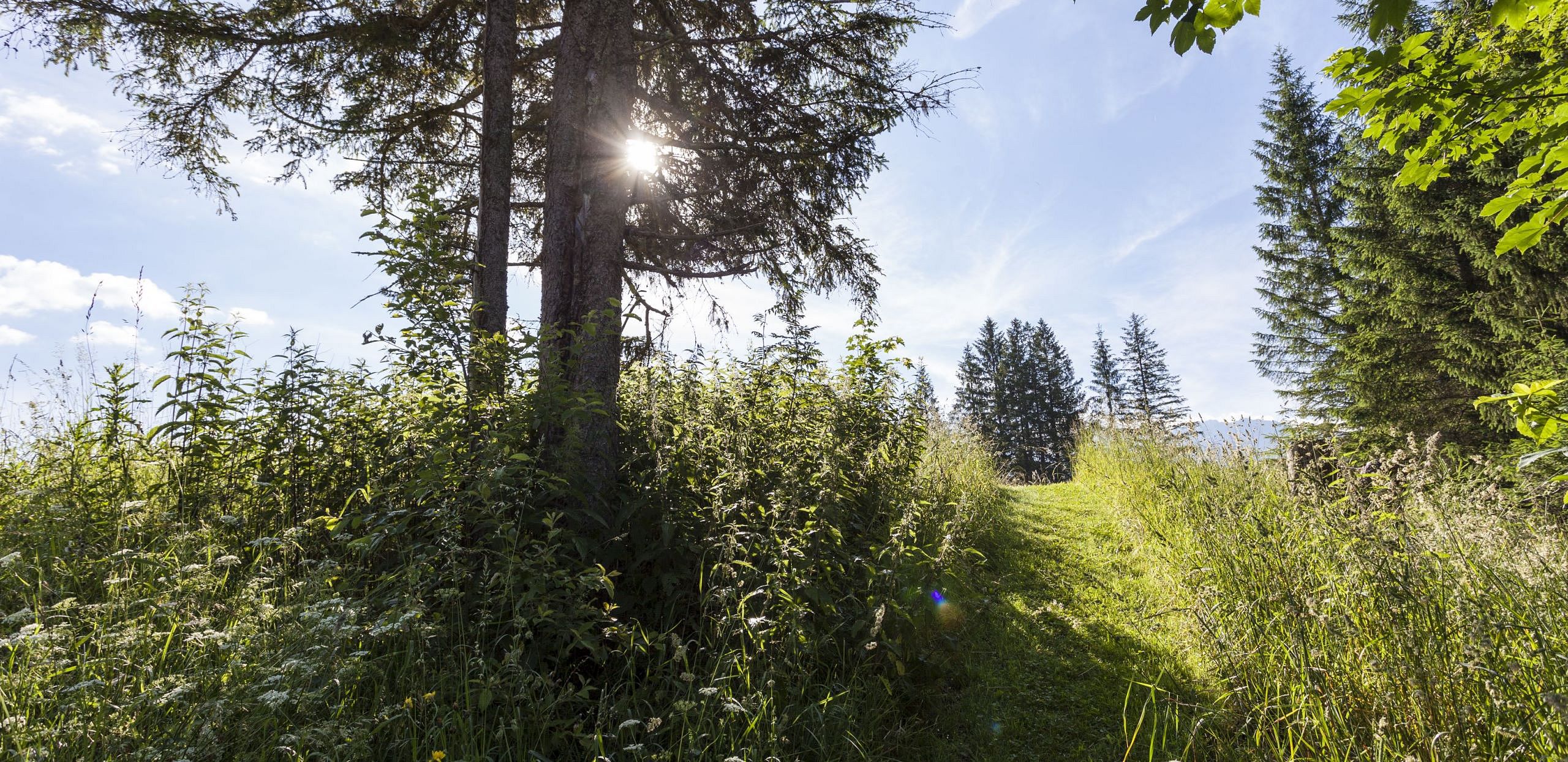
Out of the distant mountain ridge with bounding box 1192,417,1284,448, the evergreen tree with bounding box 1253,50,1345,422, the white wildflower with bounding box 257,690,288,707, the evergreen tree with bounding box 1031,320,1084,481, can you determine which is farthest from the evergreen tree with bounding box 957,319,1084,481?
the white wildflower with bounding box 257,690,288,707

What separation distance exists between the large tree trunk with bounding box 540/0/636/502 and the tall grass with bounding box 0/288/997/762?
2.90ft

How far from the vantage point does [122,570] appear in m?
3.00

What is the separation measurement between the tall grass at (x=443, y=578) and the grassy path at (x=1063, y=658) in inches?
17.6

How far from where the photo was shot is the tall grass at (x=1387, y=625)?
232 centimetres

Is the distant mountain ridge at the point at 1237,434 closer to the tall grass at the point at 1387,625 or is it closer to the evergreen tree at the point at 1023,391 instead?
the tall grass at the point at 1387,625

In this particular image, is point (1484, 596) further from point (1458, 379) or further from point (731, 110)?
point (1458, 379)

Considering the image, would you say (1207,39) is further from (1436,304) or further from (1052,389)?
(1052,389)

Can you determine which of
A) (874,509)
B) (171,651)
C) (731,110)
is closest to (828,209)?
(731,110)

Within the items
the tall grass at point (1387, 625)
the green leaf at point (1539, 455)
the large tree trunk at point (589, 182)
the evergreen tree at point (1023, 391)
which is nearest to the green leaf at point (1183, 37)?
the green leaf at point (1539, 455)

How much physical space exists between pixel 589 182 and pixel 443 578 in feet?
11.2

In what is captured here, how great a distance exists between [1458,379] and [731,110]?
45.5 feet

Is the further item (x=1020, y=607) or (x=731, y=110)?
(x=731, y=110)

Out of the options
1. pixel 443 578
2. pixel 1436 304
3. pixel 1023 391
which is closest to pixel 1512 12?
pixel 443 578

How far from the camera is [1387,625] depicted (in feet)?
9.11
